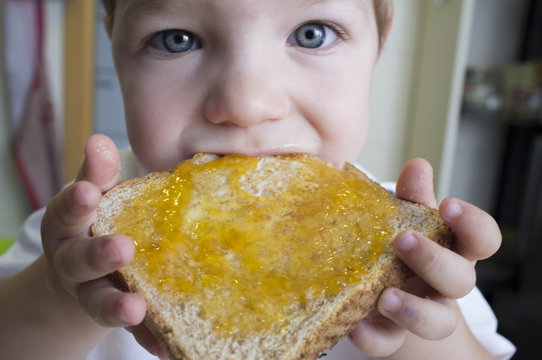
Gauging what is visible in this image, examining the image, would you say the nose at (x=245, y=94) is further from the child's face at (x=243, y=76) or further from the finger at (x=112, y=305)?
the finger at (x=112, y=305)

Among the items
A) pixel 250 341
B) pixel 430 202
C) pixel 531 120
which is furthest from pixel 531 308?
pixel 250 341

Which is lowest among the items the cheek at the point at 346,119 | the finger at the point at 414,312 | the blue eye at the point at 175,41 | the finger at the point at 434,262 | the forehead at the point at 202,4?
the finger at the point at 414,312

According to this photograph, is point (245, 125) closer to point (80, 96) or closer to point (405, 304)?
point (405, 304)

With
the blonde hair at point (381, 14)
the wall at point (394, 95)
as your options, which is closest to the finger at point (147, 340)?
the blonde hair at point (381, 14)

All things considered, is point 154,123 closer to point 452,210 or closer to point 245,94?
point 245,94

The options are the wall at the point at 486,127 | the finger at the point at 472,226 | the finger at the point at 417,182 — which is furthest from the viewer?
the wall at the point at 486,127

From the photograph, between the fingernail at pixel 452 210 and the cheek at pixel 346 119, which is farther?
the cheek at pixel 346 119
